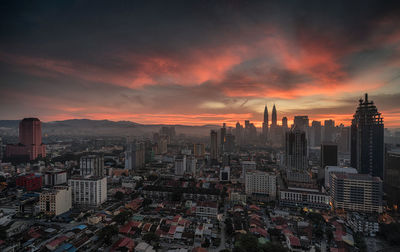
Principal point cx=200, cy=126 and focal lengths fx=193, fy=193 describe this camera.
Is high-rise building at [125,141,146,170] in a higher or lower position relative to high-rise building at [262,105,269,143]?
lower

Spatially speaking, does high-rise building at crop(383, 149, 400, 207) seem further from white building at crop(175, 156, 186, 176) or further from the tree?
the tree

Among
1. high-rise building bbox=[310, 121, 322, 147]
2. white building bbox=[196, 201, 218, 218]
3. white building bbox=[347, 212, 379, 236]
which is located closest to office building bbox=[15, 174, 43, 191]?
white building bbox=[196, 201, 218, 218]

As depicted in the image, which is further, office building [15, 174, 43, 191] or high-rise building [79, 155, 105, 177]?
high-rise building [79, 155, 105, 177]

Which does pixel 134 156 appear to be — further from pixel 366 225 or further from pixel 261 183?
pixel 366 225

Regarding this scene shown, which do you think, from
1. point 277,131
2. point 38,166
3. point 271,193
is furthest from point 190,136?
point 271,193

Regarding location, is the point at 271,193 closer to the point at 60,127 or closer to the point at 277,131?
the point at 277,131

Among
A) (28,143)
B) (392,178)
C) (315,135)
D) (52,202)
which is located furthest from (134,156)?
(315,135)
